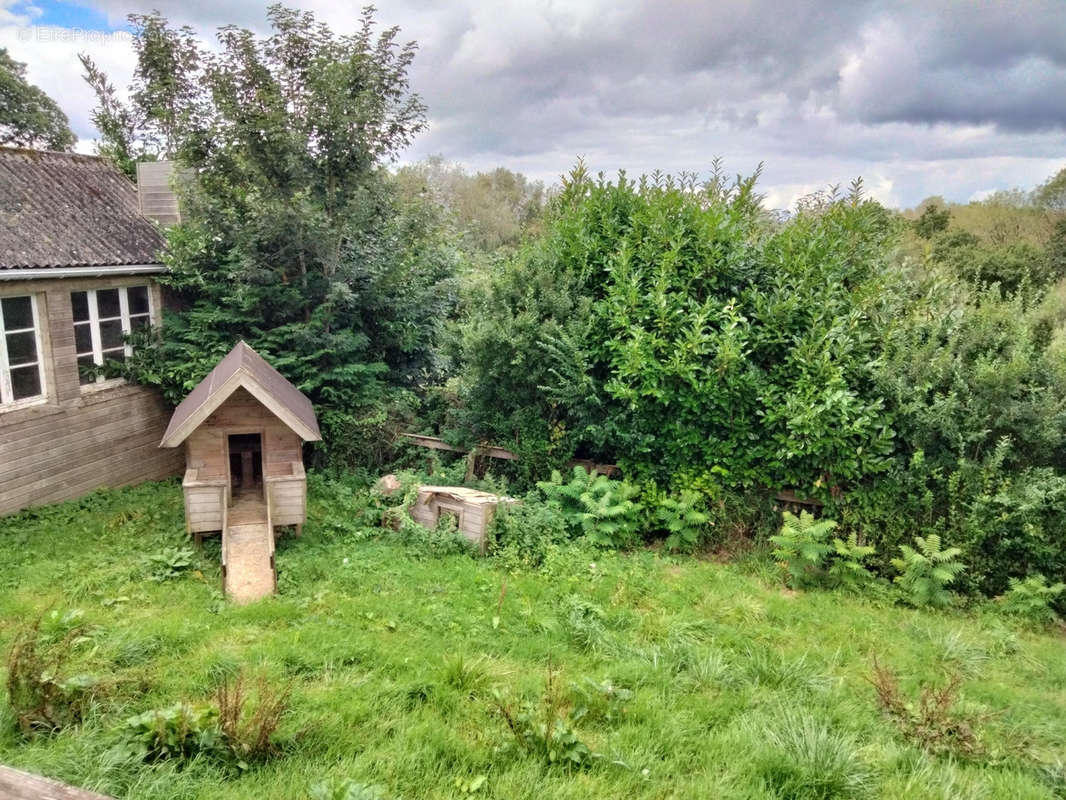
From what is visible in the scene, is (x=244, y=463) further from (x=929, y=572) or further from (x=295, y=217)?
(x=929, y=572)

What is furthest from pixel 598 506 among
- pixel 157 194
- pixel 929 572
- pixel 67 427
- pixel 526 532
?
pixel 157 194

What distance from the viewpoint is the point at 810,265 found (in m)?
8.73

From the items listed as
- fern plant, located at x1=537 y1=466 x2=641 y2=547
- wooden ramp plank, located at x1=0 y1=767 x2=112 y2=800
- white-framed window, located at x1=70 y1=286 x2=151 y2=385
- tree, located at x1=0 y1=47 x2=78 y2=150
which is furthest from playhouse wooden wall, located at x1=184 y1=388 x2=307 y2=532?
tree, located at x1=0 y1=47 x2=78 y2=150

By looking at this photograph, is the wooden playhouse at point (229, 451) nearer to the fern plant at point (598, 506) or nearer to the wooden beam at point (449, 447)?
the wooden beam at point (449, 447)

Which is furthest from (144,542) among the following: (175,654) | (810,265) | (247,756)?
(810,265)

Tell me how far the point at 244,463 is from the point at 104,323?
402cm

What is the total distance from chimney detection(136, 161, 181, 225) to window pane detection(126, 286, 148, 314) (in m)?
1.68

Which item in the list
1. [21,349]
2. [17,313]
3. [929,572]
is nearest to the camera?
[929,572]

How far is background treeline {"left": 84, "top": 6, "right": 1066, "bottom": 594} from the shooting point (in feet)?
25.4

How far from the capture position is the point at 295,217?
1029cm

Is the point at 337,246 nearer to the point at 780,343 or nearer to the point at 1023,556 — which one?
the point at 780,343

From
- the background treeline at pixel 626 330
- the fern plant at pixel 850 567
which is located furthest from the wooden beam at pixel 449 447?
the fern plant at pixel 850 567

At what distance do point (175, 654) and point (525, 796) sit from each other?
3.23 m

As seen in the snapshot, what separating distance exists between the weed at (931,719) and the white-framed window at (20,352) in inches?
431
